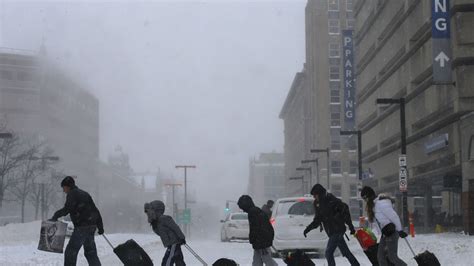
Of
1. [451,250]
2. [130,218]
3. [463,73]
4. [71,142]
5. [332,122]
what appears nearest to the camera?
[451,250]

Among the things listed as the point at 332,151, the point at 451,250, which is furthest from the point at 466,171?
the point at 332,151

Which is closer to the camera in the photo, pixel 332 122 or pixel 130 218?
pixel 332 122

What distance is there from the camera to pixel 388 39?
53125 millimetres

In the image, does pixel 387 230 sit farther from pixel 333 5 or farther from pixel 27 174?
pixel 333 5

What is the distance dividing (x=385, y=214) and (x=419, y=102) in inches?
1363

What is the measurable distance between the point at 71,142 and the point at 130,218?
19.9m

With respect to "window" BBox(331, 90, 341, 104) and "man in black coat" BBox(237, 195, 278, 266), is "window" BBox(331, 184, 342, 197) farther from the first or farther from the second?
"man in black coat" BBox(237, 195, 278, 266)

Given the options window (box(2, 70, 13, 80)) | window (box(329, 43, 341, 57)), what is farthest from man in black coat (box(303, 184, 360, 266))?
window (box(2, 70, 13, 80))

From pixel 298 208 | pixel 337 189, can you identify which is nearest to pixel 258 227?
pixel 298 208

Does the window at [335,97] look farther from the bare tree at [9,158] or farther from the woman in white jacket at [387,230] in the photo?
the woman in white jacket at [387,230]

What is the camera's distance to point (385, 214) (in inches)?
421

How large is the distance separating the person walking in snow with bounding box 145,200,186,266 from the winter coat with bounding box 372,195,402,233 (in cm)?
282

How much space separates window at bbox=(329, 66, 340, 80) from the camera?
99.9 meters

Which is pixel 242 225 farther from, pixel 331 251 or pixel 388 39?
pixel 388 39
